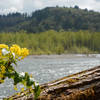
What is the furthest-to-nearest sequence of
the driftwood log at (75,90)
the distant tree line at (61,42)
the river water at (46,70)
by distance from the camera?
the distant tree line at (61,42)
the river water at (46,70)
the driftwood log at (75,90)

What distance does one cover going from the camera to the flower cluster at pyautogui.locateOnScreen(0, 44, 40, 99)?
314 centimetres

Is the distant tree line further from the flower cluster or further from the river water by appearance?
the flower cluster

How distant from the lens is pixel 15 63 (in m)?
3.29

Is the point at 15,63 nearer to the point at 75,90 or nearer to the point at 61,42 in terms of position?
the point at 75,90

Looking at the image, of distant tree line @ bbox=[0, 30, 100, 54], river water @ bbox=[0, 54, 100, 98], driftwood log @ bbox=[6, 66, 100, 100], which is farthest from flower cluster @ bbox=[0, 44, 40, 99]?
distant tree line @ bbox=[0, 30, 100, 54]

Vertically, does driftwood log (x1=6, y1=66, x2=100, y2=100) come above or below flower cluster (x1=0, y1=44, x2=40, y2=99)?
below

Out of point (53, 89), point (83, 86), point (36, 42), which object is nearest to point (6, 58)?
point (53, 89)

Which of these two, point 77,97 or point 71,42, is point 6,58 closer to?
point 77,97

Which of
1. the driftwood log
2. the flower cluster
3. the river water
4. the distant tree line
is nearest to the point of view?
the flower cluster

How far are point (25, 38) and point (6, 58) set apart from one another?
558 ft

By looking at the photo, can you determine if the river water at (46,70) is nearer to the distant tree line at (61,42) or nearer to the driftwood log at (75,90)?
the driftwood log at (75,90)

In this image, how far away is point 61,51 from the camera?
154 metres

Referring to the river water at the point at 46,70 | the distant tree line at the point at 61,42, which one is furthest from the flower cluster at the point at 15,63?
the distant tree line at the point at 61,42

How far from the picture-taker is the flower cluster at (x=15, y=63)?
3.14 m
